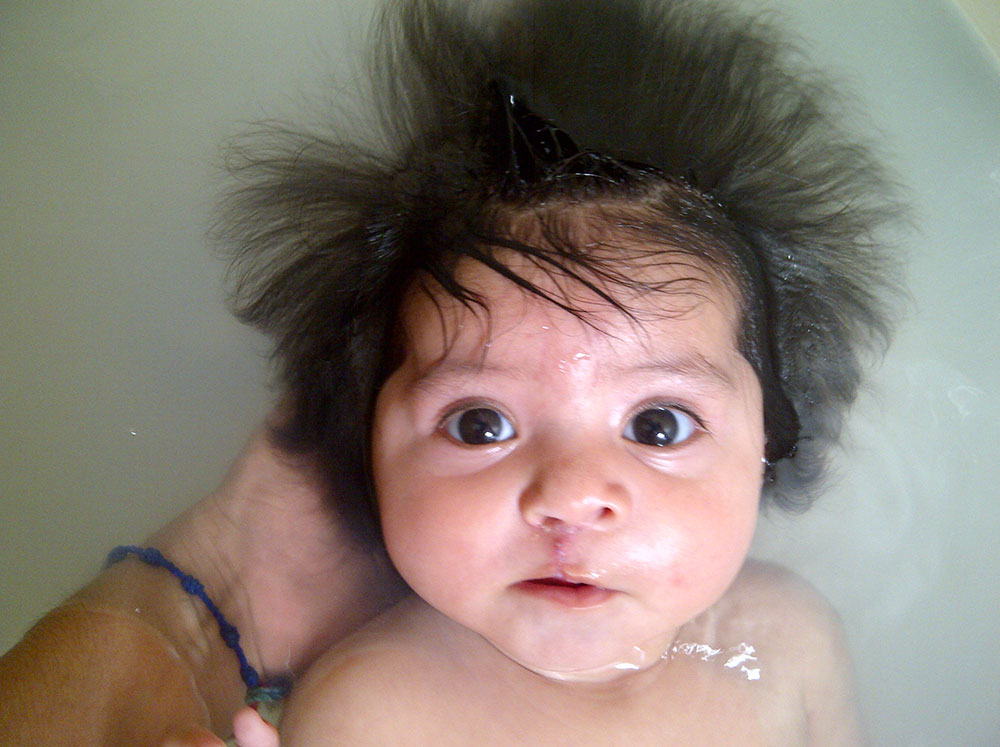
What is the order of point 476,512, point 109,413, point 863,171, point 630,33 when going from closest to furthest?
point 476,512 → point 630,33 → point 863,171 → point 109,413

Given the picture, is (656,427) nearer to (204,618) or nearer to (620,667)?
(620,667)

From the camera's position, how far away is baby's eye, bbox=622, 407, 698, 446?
64cm

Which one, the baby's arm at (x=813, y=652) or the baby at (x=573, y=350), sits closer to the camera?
the baby at (x=573, y=350)

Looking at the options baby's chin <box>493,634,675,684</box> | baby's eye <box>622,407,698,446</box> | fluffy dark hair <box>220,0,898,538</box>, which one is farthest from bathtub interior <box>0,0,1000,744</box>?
baby's eye <box>622,407,698,446</box>

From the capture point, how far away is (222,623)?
0.80m

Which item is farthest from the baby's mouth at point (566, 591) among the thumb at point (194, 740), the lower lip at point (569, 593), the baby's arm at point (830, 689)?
the baby's arm at point (830, 689)

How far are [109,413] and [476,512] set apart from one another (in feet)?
1.78

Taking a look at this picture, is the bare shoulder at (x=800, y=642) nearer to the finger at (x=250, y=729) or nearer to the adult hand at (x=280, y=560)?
the adult hand at (x=280, y=560)

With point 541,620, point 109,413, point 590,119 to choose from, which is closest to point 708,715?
point 541,620

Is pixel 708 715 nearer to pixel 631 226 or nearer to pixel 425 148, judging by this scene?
pixel 631 226

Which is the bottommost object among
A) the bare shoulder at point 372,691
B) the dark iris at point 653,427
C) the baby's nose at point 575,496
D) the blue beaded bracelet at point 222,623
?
the blue beaded bracelet at point 222,623

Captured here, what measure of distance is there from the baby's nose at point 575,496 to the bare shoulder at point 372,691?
219 millimetres

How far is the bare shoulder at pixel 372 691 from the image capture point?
680 mm

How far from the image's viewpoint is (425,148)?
71cm
